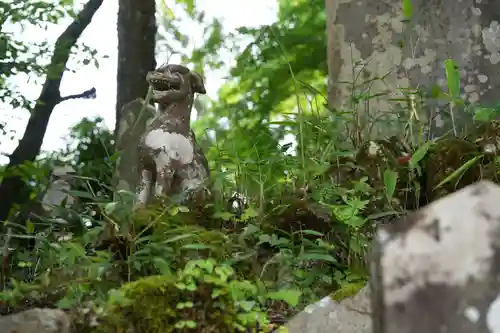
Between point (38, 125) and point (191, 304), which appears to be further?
point (38, 125)

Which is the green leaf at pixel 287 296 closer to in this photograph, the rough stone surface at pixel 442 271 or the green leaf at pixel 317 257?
the green leaf at pixel 317 257

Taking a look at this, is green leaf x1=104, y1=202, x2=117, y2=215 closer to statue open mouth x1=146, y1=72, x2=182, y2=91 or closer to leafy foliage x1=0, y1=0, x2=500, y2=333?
leafy foliage x1=0, y1=0, x2=500, y2=333

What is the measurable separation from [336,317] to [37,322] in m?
0.79

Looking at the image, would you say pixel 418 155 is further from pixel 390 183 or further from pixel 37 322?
pixel 37 322

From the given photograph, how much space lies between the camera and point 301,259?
2.05 m

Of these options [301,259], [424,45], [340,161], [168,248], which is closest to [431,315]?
[301,259]

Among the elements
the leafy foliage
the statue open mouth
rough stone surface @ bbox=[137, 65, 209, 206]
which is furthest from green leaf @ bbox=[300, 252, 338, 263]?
the statue open mouth

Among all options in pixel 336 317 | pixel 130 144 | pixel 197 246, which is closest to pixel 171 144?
pixel 130 144

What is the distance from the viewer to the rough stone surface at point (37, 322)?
70.5 inches

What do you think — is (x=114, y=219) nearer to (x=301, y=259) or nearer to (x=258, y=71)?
(x=301, y=259)

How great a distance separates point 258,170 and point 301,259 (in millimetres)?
666

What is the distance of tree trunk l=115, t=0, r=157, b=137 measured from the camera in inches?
226

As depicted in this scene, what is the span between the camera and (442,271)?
0.99 meters

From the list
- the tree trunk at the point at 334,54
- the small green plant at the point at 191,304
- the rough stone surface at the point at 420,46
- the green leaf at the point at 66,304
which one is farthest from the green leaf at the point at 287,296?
the tree trunk at the point at 334,54
